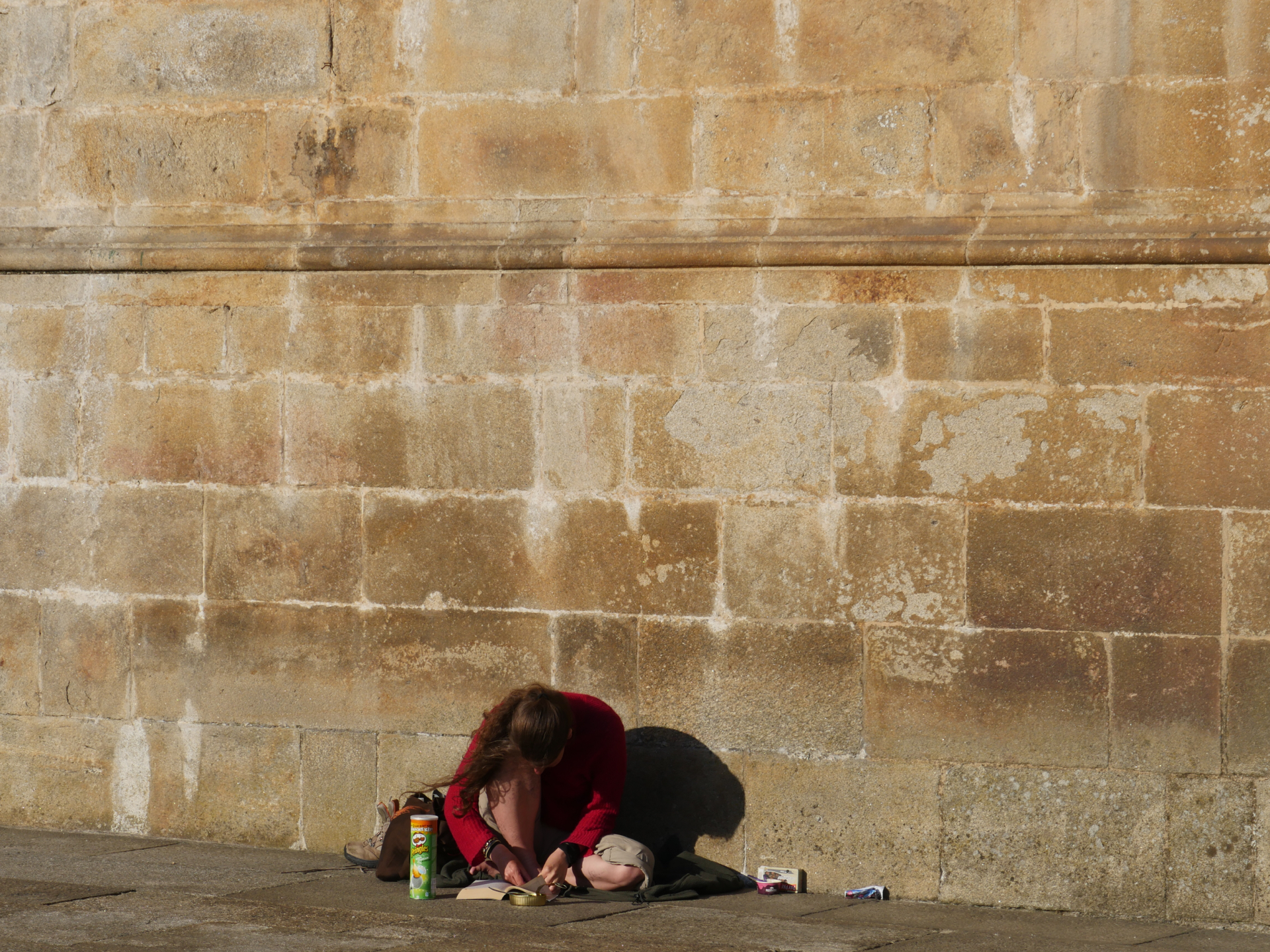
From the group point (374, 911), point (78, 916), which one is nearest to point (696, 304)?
point (374, 911)

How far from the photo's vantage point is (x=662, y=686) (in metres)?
6.04

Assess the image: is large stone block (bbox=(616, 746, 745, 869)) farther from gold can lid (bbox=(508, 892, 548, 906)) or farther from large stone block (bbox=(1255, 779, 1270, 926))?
large stone block (bbox=(1255, 779, 1270, 926))

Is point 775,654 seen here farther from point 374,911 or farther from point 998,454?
point 374,911

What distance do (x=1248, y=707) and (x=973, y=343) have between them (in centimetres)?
161

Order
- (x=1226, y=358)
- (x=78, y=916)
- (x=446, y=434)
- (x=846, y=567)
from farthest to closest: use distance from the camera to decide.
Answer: (x=446, y=434) < (x=846, y=567) < (x=1226, y=358) < (x=78, y=916)

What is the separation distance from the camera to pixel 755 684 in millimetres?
5926

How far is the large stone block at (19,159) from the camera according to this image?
6.74 m

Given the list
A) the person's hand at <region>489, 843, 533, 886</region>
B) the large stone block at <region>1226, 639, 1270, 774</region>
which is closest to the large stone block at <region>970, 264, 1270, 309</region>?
the large stone block at <region>1226, 639, 1270, 774</region>

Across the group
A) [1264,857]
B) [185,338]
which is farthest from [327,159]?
[1264,857]

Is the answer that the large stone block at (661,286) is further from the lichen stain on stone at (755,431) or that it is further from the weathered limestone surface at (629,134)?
the lichen stain on stone at (755,431)

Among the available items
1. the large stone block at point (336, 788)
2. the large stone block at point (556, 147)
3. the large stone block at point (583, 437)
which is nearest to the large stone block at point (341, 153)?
the large stone block at point (556, 147)

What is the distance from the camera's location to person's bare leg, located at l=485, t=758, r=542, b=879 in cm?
565

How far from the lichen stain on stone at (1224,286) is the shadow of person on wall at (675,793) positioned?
8.08 ft

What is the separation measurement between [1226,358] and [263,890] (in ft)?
13.0
